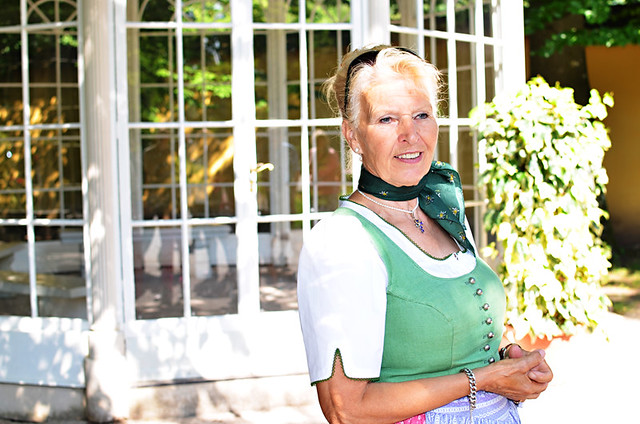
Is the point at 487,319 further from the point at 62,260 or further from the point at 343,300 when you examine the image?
the point at 62,260

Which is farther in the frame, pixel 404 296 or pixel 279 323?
pixel 279 323

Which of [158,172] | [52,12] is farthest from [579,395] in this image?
[52,12]

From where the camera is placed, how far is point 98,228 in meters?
4.09

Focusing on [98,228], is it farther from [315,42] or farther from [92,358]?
[315,42]

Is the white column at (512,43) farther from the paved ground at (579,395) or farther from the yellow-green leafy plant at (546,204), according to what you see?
the paved ground at (579,395)

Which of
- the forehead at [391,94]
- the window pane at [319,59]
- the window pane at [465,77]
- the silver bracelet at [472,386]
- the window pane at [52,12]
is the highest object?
the window pane at [52,12]

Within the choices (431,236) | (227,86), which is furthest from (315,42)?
(431,236)

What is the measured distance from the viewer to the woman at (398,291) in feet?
4.78

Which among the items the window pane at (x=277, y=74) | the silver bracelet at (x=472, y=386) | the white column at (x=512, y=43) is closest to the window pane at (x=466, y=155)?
the white column at (x=512, y=43)

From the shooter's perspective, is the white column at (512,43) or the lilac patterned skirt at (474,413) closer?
the lilac patterned skirt at (474,413)

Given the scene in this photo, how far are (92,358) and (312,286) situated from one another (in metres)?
2.94

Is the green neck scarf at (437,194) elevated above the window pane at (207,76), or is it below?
below

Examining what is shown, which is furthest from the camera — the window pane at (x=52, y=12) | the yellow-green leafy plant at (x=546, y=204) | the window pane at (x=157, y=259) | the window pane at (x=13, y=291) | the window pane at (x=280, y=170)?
the window pane at (x=280, y=170)

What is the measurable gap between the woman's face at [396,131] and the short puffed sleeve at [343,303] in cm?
22
